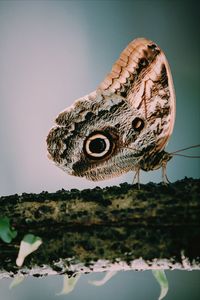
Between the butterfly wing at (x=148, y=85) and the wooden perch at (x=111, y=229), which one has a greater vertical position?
the butterfly wing at (x=148, y=85)

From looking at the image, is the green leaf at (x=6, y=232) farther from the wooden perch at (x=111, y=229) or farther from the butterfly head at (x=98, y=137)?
the butterfly head at (x=98, y=137)

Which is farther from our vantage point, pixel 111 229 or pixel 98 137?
pixel 98 137

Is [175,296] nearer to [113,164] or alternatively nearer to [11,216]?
[113,164]

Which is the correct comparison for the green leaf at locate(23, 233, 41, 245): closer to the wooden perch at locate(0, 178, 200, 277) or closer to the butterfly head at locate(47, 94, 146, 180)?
the wooden perch at locate(0, 178, 200, 277)

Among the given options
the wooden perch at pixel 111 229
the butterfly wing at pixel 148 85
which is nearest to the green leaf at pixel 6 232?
the wooden perch at pixel 111 229

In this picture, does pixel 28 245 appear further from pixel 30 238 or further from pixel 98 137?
pixel 98 137

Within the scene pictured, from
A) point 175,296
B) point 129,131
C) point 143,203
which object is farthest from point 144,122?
point 175,296

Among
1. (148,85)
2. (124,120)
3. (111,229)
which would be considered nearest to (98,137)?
(124,120)
